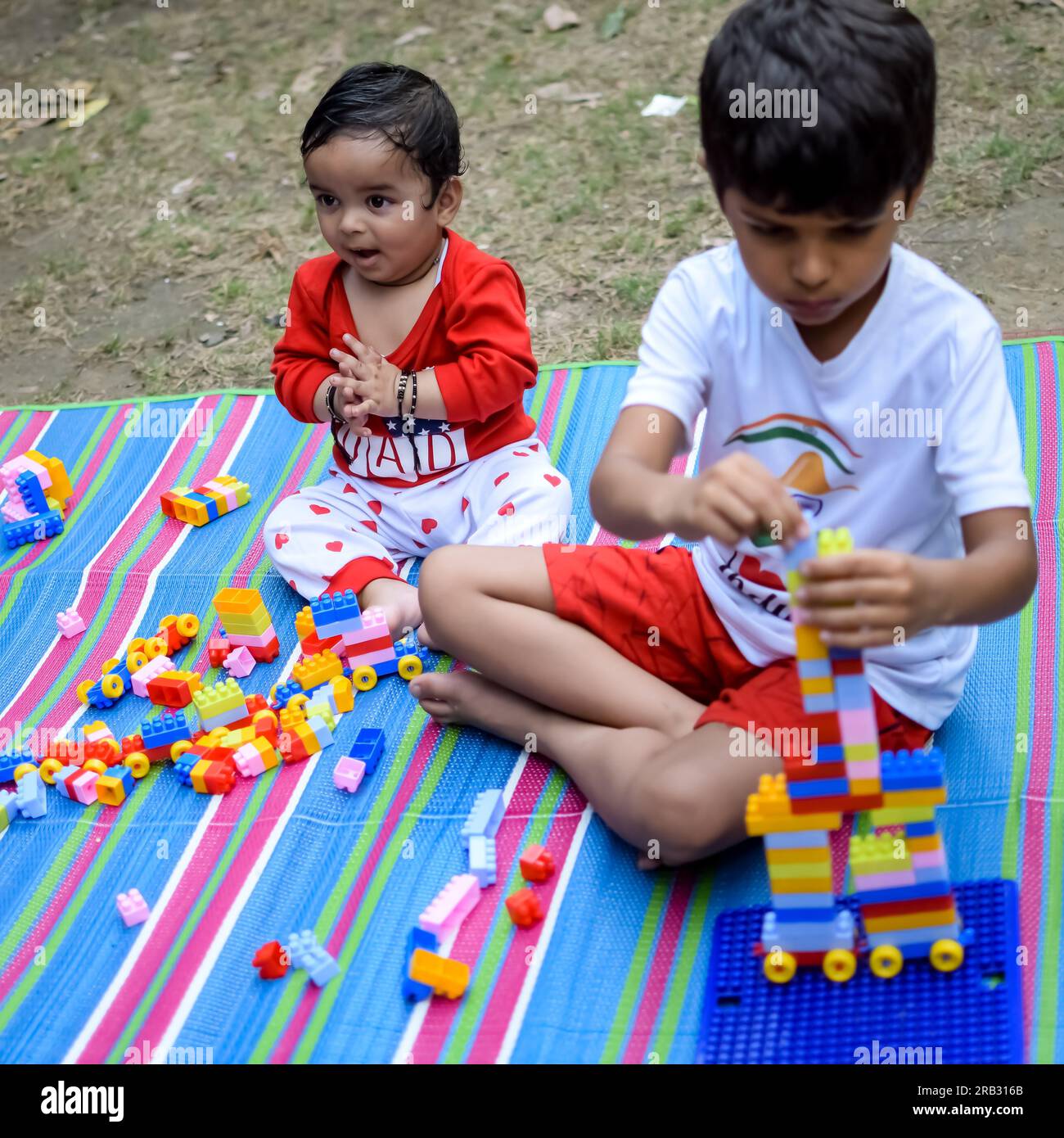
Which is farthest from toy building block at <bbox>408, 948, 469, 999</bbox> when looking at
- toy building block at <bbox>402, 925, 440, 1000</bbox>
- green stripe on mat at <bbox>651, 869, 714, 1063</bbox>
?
green stripe on mat at <bbox>651, 869, 714, 1063</bbox>

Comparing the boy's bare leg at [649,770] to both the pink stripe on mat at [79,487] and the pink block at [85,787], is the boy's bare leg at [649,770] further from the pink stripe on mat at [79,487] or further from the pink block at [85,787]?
the pink stripe on mat at [79,487]

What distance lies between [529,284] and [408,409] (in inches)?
52.3

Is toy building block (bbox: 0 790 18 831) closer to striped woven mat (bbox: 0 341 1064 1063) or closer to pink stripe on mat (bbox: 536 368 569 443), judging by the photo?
striped woven mat (bbox: 0 341 1064 1063)

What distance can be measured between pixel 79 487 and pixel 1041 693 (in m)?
2.02

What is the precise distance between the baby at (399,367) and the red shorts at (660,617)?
1.21 feet

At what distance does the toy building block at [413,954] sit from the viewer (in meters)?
1.77

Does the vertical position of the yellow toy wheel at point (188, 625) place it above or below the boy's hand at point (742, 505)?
below

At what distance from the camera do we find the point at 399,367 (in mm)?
2459

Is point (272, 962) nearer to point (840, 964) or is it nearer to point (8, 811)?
point (8, 811)

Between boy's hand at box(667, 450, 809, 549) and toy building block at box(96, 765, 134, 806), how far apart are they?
1.13 m

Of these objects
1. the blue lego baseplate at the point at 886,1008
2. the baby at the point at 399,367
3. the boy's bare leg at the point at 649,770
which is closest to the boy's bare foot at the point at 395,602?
the baby at the point at 399,367

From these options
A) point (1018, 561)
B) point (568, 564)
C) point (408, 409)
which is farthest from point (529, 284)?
point (1018, 561)

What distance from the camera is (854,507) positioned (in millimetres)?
1752

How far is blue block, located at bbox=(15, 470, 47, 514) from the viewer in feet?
9.23
